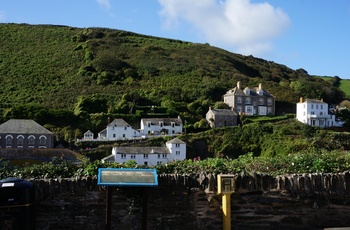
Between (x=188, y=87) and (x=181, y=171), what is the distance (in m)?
73.0

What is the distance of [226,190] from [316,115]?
6330 centimetres

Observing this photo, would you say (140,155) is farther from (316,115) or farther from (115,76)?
(115,76)

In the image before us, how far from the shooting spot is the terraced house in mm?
73438

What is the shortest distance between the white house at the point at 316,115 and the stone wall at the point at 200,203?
199 feet

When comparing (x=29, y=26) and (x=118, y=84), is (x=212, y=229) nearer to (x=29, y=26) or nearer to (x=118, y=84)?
(x=118, y=84)

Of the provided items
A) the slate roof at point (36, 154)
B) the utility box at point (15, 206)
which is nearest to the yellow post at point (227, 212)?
the utility box at point (15, 206)

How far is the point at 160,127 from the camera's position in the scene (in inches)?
2325

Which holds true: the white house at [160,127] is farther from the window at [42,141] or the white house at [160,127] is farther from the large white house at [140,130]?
the window at [42,141]

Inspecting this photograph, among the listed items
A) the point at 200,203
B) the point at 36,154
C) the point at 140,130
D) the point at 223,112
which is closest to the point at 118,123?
the point at 140,130

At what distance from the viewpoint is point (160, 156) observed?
45.7 meters

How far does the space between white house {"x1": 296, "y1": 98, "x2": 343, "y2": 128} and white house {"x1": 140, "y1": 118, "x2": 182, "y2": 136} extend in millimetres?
21037

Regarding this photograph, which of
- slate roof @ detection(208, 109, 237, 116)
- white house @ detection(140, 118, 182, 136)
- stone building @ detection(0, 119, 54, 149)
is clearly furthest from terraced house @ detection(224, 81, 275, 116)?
stone building @ detection(0, 119, 54, 149)

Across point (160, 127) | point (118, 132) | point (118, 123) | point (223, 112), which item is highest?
point (223, 112)

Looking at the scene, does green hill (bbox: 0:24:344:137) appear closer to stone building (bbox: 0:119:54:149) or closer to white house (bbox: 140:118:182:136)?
white house (bbox: 140:118:182:136)
